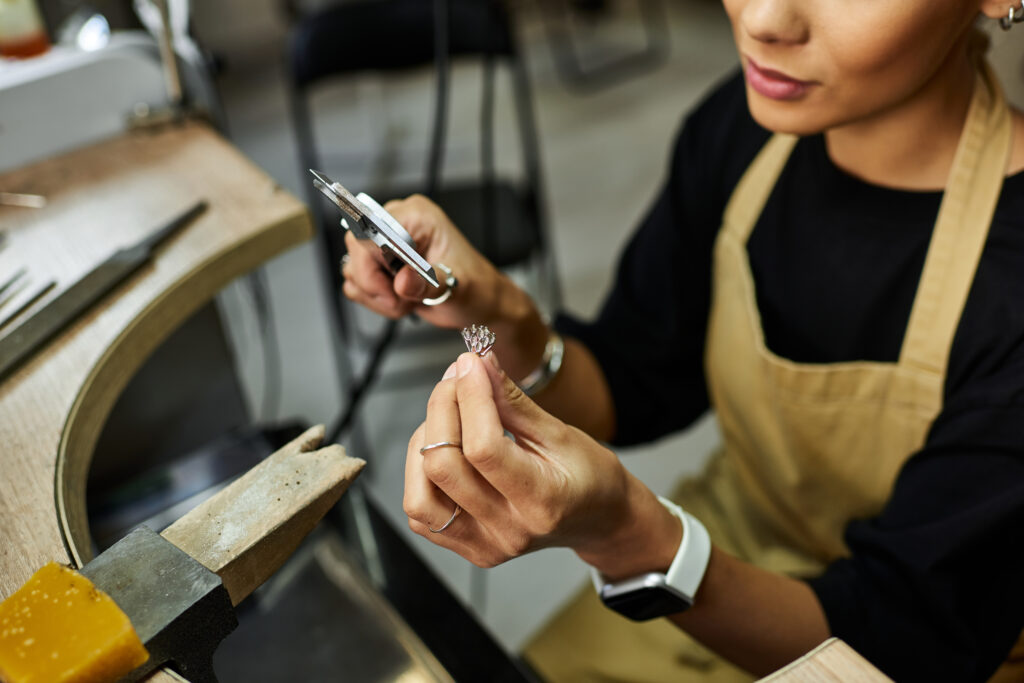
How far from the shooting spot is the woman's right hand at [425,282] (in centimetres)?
61

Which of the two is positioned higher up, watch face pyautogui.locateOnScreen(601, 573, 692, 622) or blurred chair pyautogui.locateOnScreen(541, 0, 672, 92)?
watch face pyautogui.locateOnScreen(601, 573, 692, 622)

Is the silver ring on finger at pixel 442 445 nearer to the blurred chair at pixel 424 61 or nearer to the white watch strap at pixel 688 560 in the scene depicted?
the white watch strap at pixel 688 560

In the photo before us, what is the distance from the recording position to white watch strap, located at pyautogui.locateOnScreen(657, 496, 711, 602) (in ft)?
1.70

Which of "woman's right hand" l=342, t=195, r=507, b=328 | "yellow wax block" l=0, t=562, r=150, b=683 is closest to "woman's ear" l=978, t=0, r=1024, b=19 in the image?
"woman's right hand" l=342, t=195, r=507, b=328

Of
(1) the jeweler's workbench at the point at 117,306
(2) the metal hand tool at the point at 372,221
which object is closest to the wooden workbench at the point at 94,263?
(1) the jeweler's workbench at the point at 117,306

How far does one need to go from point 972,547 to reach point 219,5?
3.28 meters

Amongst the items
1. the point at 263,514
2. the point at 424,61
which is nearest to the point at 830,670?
the point at 263,514

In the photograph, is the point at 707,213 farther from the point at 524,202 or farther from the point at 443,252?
the point at 524,202

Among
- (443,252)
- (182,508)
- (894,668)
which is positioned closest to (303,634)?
(182,508)

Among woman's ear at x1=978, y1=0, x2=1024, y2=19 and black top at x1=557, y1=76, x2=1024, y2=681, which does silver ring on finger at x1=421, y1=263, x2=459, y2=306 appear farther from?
woman's ear at x1=978, y1=0, x2=1024, y2=19

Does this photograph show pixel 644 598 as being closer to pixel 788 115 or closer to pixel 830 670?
pixel 830 670

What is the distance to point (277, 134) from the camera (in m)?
2.86

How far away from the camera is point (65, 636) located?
0.36 meters

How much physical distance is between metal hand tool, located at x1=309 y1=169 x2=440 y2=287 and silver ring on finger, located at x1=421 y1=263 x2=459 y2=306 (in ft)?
0.39
